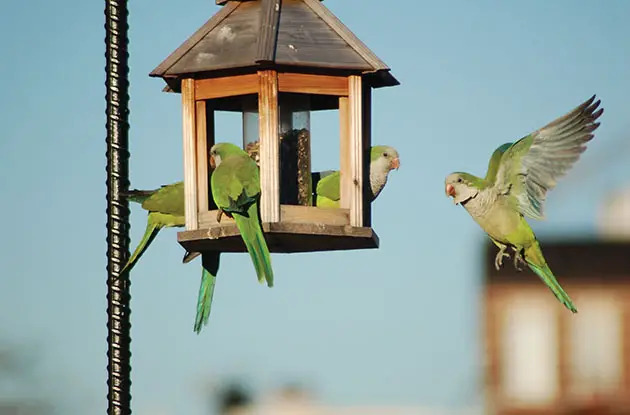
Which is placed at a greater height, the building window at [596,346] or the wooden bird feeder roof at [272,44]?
the wooden bird feeder roof at [272,44]

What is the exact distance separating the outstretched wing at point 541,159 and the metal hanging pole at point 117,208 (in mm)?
2591

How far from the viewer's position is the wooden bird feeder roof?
816cm

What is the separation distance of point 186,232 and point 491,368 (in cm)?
1532

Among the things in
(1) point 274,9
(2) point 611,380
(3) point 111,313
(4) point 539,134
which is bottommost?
(2) point 611,380

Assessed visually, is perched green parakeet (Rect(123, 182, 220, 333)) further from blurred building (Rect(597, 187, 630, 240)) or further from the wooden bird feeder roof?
blurred building (Rect(597, 187, 630, 240))

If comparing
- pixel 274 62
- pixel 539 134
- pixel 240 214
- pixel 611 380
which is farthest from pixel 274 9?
pixel 611 380

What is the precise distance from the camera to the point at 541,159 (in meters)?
8.96

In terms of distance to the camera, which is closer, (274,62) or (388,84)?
(274,62)

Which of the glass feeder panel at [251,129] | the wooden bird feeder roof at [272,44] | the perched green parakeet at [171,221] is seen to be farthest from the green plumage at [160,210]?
the wooden bird feeder roof at [272,44]

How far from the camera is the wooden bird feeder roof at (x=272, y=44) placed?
8.16 meters

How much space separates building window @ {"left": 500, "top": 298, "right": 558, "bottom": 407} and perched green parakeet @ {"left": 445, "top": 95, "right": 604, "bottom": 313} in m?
Answer: 13.4

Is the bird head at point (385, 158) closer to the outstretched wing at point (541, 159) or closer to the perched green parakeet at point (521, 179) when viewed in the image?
the perched green parakeet at point (521, 179)

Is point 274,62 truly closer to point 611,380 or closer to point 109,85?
point 109,85

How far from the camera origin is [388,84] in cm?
868
